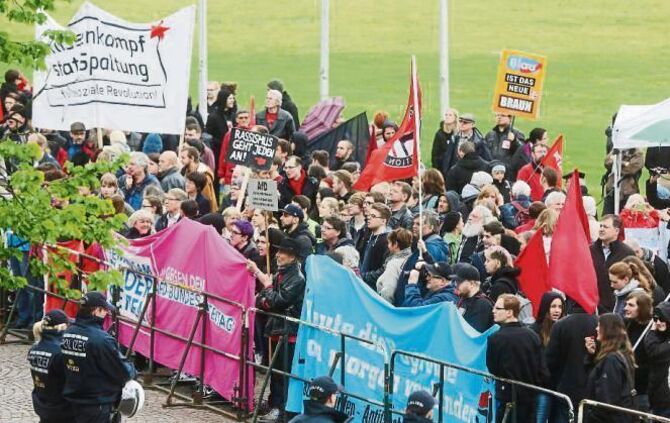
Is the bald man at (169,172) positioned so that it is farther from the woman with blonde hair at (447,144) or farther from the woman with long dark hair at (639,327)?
the woman with long dark hair at (639,327)

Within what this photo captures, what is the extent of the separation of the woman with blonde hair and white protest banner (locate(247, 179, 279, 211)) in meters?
7.89

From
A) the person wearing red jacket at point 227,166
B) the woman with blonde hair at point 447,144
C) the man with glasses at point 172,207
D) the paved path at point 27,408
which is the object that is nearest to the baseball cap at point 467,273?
the paved path at point 27,408

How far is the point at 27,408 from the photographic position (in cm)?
1892

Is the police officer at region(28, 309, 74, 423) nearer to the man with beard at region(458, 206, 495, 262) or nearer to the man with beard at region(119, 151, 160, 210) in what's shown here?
the man with beard at region(458, 206, 495, 262)

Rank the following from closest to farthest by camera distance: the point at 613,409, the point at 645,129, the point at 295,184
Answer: the point at 613,409 < the point at 645,129 < the point at 295,184

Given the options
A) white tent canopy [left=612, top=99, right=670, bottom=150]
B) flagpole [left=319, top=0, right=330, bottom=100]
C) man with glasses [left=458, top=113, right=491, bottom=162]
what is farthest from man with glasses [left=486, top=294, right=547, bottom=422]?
flagpole [left=319, top=0, right=330, bottom=100]

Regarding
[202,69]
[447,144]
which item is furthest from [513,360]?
[202,69]

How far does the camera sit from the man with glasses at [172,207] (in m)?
21.3

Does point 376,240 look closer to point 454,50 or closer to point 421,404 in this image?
point 421,404

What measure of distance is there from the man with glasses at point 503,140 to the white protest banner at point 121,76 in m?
4.55

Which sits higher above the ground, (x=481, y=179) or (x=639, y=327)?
(x=481, y=179)

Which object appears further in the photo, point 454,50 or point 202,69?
point 454,50

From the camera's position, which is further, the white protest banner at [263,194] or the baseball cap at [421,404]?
the white protest banner at [263,194]

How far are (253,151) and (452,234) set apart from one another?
115 inches
